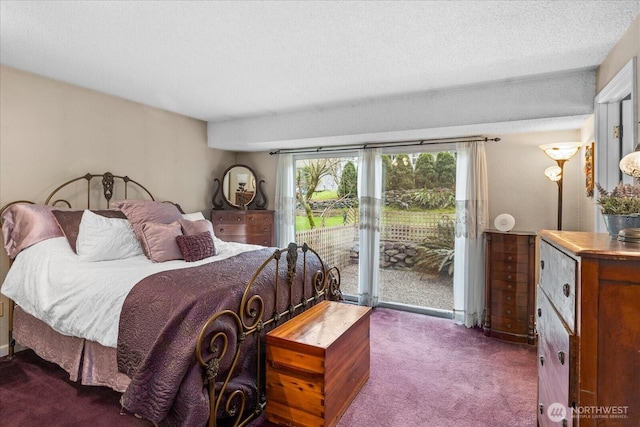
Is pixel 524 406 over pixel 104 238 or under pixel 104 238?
under

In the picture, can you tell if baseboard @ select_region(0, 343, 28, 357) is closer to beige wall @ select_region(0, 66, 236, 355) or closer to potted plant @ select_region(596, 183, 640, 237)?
beige wall @ select_region(0, 66, 236, 355)

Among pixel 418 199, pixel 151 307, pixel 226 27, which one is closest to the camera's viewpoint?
pixel 151 307

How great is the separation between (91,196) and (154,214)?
89 cm

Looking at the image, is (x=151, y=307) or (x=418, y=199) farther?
(x=418, y=199)

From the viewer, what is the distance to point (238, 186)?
15.7 feet

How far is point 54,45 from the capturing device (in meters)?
2.39

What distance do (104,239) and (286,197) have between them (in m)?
2.55

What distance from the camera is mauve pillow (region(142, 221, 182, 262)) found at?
9.00 ft

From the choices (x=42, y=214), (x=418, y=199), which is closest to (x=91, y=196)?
(x=42, y=214)

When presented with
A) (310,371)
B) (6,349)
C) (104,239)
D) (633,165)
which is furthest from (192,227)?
(633,165)

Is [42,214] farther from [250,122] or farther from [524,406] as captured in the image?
[524,406]

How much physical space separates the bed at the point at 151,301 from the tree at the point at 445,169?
198cm

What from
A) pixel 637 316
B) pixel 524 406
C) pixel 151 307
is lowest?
pixel 524 406

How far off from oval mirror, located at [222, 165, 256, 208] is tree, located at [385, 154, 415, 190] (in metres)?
1.98
